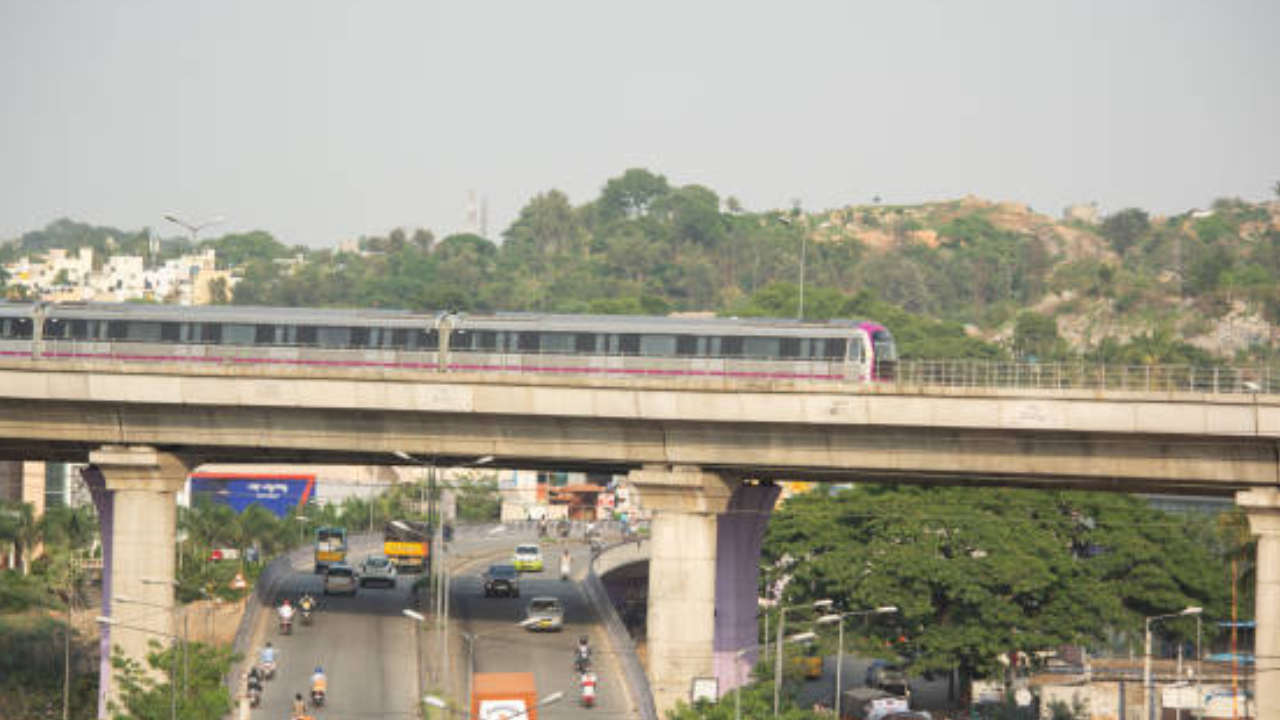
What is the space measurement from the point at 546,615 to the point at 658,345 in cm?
1509

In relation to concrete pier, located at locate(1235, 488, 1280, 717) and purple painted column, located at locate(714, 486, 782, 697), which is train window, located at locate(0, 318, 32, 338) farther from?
concrete pier, located at locate(1235, 488, 1280, 717)

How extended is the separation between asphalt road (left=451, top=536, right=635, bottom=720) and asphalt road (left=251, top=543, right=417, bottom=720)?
3.38 meters

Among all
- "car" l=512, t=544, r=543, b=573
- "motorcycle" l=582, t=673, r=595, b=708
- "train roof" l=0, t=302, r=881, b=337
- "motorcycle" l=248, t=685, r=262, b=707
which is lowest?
"motorcycle" l=248, t=685, r=262, b=707

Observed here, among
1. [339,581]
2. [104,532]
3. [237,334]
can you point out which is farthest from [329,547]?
[104,532]

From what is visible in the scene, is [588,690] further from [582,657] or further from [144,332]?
[144,332]

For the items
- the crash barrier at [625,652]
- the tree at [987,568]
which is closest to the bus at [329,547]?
the crash barrier at [625,652]

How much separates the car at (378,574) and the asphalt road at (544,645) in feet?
12.3

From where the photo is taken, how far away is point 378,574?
339 feet

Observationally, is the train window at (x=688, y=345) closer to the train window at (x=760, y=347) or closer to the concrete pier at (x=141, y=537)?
the train window at (x=760, y=347)

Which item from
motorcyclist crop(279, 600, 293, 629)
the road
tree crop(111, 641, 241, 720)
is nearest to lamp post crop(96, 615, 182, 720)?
tree crop(111, 641, 241, 720)

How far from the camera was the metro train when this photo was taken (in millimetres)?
79875

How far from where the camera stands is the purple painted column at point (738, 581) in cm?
8100

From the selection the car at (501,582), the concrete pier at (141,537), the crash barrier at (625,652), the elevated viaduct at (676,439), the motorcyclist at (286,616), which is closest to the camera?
the elevated viaduct at (676,439)

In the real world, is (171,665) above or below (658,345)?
below
